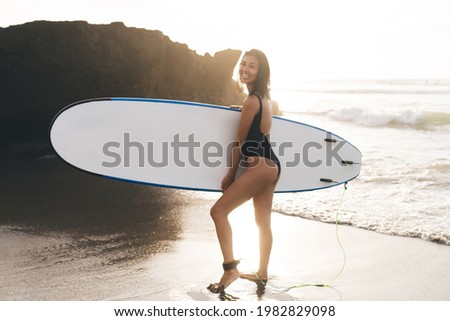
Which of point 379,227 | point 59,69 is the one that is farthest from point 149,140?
point 59,69

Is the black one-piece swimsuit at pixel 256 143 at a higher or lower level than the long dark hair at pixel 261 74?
lower

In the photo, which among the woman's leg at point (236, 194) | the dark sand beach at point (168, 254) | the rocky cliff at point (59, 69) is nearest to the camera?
the woman's leg at point (236, 194)

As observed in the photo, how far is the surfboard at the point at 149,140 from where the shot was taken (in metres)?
3.65

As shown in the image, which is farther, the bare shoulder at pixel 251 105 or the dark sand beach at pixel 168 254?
the dark sand beach at pixel 168 254

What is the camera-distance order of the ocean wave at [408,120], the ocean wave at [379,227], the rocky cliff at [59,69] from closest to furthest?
the ocean wave at [379,227] → the rocky cliff at [59,69] → the ocean wave at [408,120]

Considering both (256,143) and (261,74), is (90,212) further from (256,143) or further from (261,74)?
(261,74)

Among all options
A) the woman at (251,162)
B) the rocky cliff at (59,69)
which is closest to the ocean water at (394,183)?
the woman at (251,162)

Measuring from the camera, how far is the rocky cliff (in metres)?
7.99

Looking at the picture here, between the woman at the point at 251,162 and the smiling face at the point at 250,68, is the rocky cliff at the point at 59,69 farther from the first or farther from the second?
the smiling face at the point at 250,68

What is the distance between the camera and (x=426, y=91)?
22.7 meters

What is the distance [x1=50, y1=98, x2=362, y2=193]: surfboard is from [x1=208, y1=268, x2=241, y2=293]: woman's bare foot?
799mm

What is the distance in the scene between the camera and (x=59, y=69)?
8.21 m

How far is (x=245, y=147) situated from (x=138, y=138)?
1096mm

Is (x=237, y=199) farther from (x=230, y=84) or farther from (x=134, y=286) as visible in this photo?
(x=230, y=84)
